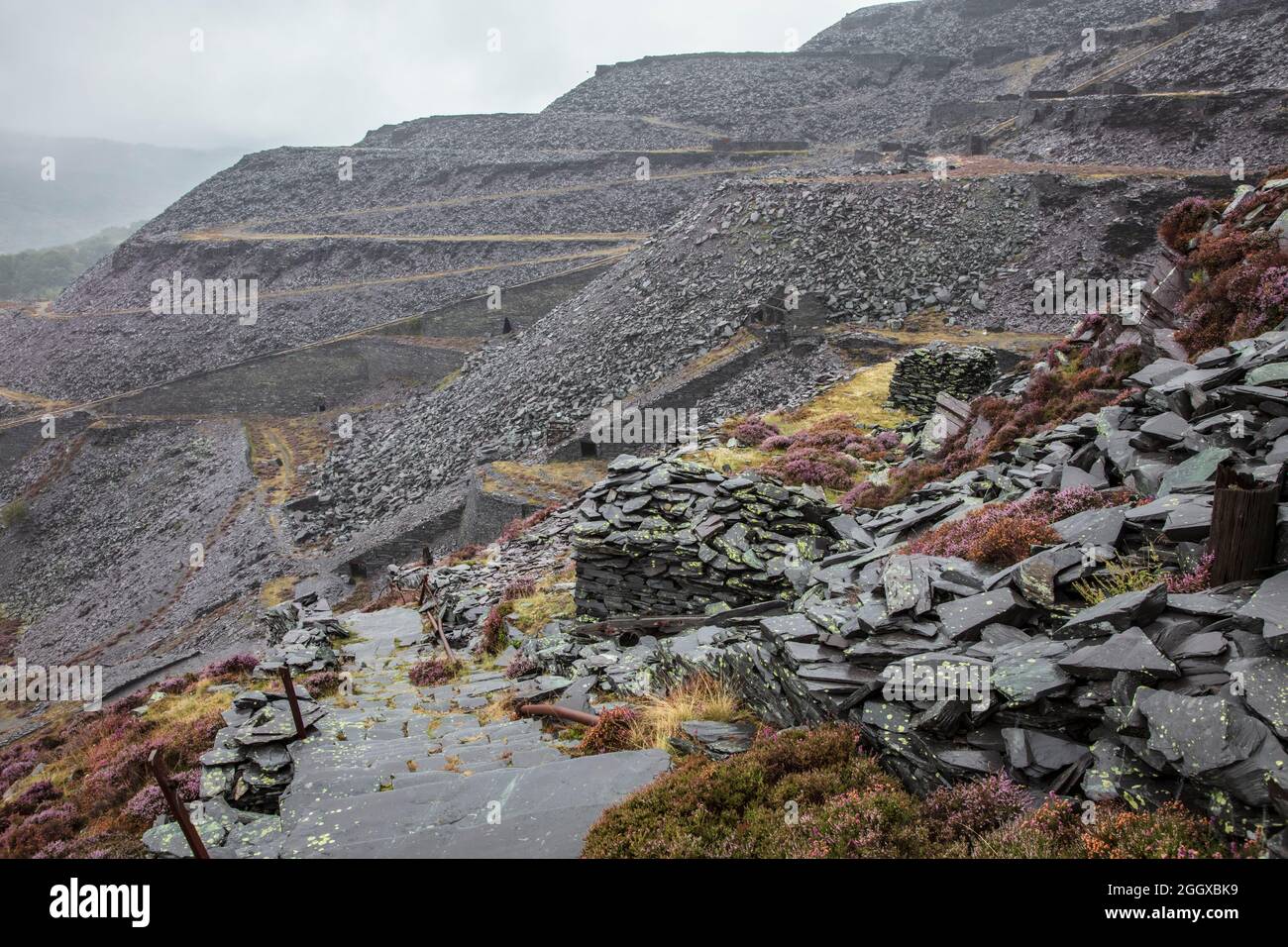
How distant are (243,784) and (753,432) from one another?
19.1 metres

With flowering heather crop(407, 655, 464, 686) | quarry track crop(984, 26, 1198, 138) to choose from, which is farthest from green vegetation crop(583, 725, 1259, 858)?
quarry track crop(984, 26, 1198, 138)

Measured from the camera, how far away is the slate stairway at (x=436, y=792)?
19.2 feet

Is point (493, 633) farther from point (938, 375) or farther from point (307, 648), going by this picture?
point (938, 375)

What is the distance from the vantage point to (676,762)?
6.89 m

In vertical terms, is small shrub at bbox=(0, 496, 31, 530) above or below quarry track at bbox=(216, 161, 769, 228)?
below

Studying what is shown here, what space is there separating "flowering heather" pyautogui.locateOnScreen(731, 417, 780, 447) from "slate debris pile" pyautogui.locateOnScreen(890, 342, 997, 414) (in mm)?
5251

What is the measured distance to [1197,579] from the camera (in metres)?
5.91

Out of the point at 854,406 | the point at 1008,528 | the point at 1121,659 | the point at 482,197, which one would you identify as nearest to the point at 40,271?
the point at 482,197

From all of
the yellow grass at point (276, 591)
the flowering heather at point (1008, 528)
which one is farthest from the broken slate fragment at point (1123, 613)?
the yellow grass at point (276, 591)

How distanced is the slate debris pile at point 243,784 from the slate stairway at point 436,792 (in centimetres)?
3

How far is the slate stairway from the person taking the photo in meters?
5.86

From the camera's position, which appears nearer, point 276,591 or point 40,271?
point 276,591

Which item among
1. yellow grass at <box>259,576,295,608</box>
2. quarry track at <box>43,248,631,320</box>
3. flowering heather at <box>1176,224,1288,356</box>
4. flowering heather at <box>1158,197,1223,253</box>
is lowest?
yellow grass at <box>259,576,295,608</box>

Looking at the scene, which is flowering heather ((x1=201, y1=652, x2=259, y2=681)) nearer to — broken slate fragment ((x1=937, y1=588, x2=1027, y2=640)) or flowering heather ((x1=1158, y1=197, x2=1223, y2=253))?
broken slate fragment ((x1=937, y1=588, x2=1027, y2=640))
